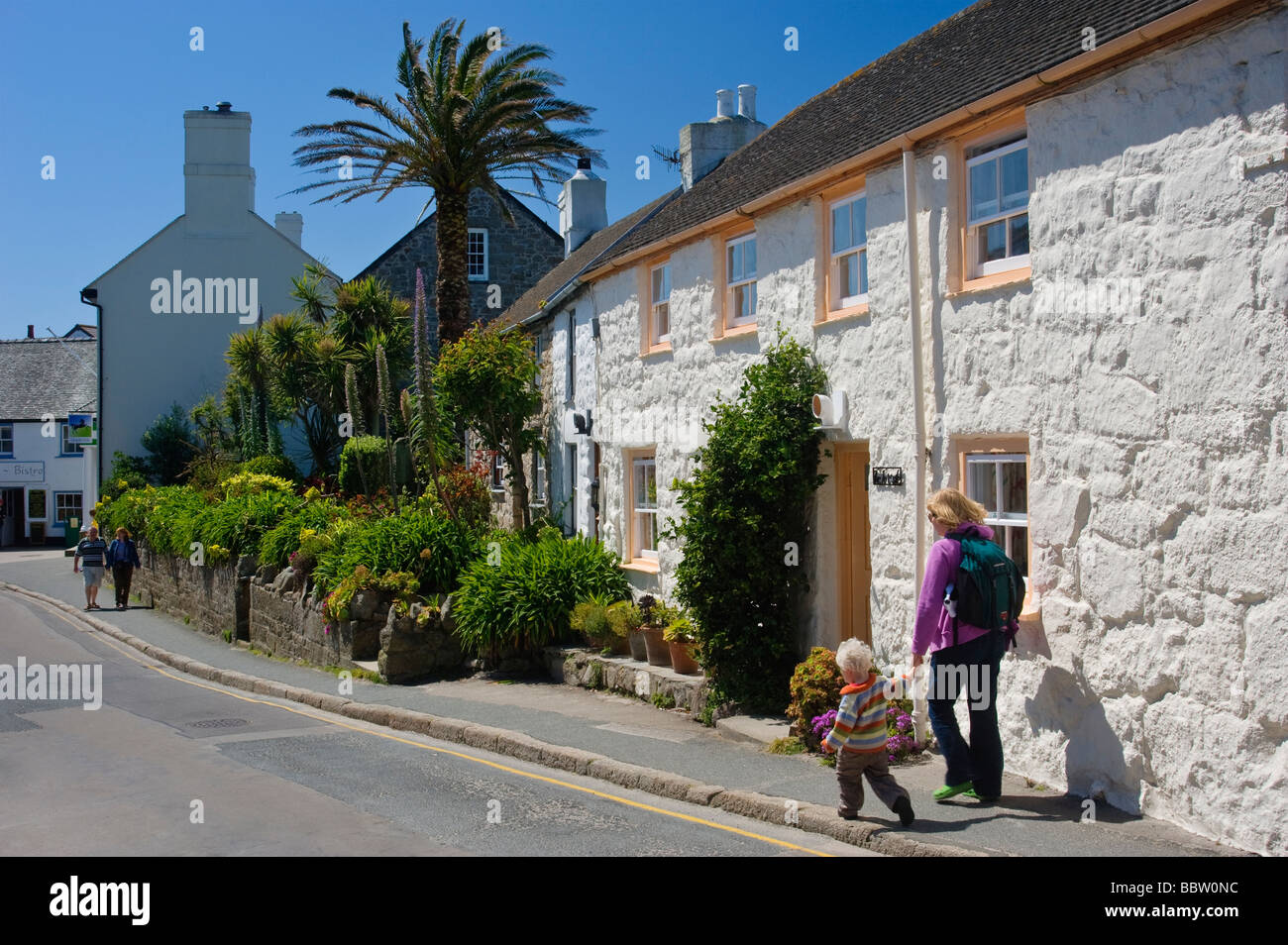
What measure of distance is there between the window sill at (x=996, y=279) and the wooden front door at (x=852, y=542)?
2256 millimetres

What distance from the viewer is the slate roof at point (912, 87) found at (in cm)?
819

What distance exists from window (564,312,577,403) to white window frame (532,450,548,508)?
6.25 feet

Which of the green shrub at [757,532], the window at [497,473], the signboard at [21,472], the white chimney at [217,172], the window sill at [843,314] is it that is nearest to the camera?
the window sill at [843,314]

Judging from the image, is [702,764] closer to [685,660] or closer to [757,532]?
[757,532]

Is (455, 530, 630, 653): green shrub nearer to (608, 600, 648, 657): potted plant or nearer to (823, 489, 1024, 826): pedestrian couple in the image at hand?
(608, 600, 648, 657): potted plant

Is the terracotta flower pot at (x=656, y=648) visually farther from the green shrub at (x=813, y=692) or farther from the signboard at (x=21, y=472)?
the signboard at (x=21, y=472)

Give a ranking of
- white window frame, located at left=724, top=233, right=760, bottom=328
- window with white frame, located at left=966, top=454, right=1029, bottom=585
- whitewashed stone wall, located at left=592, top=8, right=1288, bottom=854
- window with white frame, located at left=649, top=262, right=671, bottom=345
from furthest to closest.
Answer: window with white frame, located at left=649, top=262, right=671, bottom=345 < white window frame, located at left=724, top=233, right=760, bottom=328 < window with white frame, located at left=966, top=454, right=1029, bottom=585 < whitewashed stone wall, located at left=592, top=8, right=1288, bottom=854

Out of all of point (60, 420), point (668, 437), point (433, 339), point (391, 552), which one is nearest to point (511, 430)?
point (391, 552)

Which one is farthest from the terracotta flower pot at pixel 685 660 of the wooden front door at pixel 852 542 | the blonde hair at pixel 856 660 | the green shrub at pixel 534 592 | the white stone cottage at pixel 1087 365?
the blonde hair at pixel 856 660

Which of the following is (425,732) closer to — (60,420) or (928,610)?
(928,610)

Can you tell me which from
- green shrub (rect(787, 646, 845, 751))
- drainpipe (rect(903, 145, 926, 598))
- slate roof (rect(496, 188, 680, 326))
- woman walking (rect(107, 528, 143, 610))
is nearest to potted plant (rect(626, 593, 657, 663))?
green shrub (rect(787, 646, 845, 751))

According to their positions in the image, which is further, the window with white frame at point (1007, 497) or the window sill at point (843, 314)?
the window sill at point (843, 314)

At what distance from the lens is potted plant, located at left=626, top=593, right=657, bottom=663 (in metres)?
12.7

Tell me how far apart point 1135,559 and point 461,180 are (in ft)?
55.7
